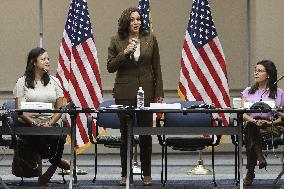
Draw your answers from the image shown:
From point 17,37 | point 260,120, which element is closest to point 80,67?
point 17,37

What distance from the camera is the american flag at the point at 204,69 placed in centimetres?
1017

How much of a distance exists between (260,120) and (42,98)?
8.55 feet

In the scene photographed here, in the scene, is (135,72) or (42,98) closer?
(135,72)

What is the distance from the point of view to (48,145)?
800cm

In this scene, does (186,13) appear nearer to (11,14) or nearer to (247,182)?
(11,14)

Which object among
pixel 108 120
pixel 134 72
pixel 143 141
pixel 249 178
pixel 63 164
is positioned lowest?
pixel 249 178

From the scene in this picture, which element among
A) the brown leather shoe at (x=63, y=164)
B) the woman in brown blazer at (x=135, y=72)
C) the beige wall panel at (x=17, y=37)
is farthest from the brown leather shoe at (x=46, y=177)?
the beige wall panel at (x=17, y=37)

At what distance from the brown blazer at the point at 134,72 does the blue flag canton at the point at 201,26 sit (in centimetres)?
266

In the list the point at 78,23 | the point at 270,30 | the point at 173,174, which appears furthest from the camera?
the point at 270,30

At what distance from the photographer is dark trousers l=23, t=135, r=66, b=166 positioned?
7.94 metres

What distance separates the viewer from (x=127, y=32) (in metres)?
7.71

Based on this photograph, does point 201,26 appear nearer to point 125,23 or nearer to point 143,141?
point 125,23

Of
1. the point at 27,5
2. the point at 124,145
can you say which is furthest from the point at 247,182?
the point at 27,5

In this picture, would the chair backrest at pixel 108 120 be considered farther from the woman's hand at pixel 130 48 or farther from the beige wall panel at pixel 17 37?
the beige wall panel at pixel 17 37
